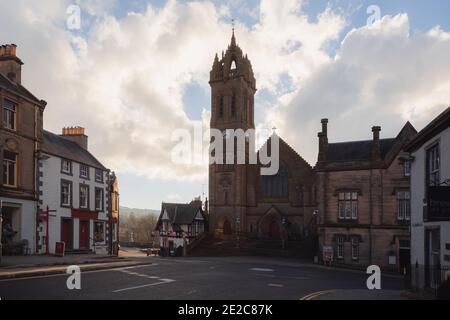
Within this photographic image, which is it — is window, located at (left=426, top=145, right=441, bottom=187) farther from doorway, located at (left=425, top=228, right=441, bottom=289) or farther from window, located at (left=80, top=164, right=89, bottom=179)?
window, located at (left=80, top=164, right=89, bottom=179)

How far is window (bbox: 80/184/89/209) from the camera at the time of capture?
39.2m

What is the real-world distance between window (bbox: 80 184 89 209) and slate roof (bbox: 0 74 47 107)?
32.8ft

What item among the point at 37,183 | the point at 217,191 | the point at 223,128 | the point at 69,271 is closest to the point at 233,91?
the point at 223,128

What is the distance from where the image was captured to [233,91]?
6159cm

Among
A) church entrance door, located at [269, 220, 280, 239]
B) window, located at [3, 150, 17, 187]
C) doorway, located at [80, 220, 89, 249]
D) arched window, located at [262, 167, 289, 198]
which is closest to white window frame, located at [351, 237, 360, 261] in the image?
church entrance door, located at [269, 220, 280, 239]

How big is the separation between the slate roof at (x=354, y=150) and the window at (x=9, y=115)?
27.1 meters

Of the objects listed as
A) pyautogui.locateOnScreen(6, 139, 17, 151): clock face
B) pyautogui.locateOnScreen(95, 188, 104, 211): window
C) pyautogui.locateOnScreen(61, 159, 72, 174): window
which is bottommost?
pyautogui.locateOnScreen(95, 188, 104, 211): window

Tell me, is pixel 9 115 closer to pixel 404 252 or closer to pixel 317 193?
pixel 317 193

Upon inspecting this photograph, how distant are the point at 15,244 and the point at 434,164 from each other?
80.2 feet

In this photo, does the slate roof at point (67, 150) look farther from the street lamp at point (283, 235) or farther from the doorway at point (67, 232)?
the street lamp at point (283, 235)

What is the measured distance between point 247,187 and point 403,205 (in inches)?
962

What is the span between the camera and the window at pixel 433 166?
1639 cm

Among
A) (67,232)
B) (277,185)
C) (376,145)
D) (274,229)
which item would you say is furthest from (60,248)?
(277,185)
